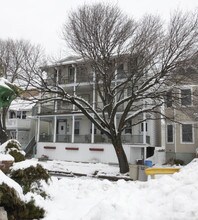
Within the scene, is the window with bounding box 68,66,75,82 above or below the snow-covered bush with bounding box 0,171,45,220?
above

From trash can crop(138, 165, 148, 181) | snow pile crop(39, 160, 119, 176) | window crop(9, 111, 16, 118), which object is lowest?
snow pile crop(39, 160, 119, 176)

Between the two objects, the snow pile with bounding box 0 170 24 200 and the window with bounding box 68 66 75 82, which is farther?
the window with bounding box 68 66 75 82

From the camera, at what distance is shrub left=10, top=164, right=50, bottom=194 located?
5.87 meters

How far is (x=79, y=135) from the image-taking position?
27.1 meters

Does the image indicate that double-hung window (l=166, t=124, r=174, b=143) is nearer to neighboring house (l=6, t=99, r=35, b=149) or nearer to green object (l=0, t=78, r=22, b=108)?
neighboring house (l=6, t=99, r=35, b=149)

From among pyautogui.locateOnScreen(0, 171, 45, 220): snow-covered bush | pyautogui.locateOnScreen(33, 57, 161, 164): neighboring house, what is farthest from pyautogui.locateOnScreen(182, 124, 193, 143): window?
pyautogui.locateOnScreen(0, 171, 45, 220): snow-covered bush

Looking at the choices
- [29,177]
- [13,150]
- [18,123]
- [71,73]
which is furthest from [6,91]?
[18,123]

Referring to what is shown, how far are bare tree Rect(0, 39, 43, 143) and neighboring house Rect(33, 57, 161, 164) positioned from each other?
1767 millimetres

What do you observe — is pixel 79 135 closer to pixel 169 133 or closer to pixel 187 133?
pixel 169 133

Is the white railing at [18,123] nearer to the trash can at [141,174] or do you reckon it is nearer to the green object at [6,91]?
the trash can at [141,174]

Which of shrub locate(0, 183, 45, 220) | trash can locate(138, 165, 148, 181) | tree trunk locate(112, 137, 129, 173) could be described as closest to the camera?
shrub locate(0, 183, 45, 220)

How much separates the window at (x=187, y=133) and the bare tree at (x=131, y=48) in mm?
8302

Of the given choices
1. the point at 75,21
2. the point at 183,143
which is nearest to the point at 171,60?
the point at 75,21

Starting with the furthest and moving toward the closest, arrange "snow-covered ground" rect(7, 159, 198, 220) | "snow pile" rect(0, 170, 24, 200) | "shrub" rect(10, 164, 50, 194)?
"shrub" rect(10, 164, 50, 194) < "snow pile" rect(0, 170, 24, 200) < "snow-covered ground" rect(7, 159, 198, 220)
